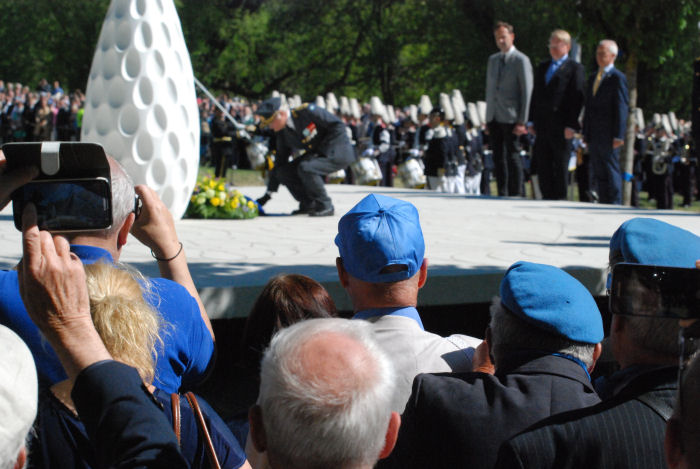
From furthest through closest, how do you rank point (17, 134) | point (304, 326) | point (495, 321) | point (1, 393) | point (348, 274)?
1. point (17, 134)
2. point (348, 274)
3. point (495, 321)
4. point (304, 326)
5. point (1, 393)

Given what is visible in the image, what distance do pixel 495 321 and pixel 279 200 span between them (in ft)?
35.0

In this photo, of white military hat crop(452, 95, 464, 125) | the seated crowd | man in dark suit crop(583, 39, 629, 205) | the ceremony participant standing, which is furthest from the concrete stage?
white military hat crop(452, 95, 464, 125)

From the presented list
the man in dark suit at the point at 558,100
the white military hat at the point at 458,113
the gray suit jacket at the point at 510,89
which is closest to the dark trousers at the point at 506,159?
the gray suit jacket at the point at 510,89

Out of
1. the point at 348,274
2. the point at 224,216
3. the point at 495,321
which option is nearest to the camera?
the point at 495,321

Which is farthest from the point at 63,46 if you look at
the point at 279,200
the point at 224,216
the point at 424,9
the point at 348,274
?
the point at 348,274

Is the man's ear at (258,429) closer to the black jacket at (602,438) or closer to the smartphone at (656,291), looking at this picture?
the black jacket at (602,438)

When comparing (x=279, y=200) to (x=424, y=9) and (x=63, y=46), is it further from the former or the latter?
(x=63, y=46)

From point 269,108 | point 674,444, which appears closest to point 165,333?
point 674,444

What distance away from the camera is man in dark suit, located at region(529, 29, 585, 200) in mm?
11367

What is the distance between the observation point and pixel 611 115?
10922mm

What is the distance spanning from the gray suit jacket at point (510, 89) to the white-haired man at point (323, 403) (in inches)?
425

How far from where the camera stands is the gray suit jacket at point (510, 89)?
1218 centimetres

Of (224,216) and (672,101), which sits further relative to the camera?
(672,101)

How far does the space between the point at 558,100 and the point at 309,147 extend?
323 centimetres
